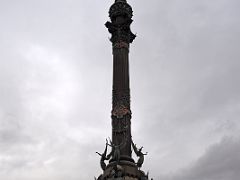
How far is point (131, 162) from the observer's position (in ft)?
162

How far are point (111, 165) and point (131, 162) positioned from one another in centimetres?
238

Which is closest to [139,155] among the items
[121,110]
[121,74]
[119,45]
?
[121,110]

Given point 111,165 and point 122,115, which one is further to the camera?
point 122,115

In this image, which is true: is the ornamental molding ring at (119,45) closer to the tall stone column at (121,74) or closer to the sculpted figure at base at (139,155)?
the tall stone column at (121,74)

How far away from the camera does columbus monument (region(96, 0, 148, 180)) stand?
159 feet

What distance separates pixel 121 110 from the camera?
52.6m

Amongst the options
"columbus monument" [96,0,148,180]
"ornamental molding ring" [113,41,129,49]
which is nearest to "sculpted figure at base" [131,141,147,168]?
"columbus monument" [96,0,148,180]

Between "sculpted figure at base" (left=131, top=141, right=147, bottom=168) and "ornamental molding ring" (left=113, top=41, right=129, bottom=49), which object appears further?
"ornamental molding ring" (left=113, top=41, right=129, bottom=49)

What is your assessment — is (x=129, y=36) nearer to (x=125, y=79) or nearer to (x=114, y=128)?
(x=125, y=79)

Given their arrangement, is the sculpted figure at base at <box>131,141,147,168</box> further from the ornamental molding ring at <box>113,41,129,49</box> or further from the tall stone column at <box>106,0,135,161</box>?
the ornamental molding ring at <box>113,41,129,49</box>

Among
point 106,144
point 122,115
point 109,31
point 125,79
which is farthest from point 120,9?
point 106,144

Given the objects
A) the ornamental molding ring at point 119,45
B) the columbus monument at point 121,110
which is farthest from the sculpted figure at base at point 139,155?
the ornamental molding ring at point 119,45

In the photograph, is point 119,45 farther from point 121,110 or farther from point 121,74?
point 121,110

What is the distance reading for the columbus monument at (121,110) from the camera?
4831 centimetres
